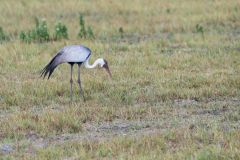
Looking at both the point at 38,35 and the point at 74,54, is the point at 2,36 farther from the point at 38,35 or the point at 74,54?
the point at 74,54

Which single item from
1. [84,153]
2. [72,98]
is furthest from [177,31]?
[84,153]

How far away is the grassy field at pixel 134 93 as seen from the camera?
832 centimetres

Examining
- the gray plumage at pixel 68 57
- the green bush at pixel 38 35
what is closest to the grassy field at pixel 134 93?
the green bush at pixel 38 35

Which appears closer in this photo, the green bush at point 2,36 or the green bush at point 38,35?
the green bush at point 38,35

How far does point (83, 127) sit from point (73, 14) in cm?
1125

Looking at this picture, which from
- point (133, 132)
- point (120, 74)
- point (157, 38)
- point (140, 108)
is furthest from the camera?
point (157, 38)

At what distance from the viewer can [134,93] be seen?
11.3m

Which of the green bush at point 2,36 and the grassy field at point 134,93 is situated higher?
the green bush at point 2,36

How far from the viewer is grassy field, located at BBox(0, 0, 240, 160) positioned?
8.32 metres

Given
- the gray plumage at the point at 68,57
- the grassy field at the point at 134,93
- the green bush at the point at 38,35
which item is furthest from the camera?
the green bush at the point at 38,35

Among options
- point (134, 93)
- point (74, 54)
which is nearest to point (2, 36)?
point (74, 54)

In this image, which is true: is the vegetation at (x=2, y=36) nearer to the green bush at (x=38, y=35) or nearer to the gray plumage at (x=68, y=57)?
the green bush at (x=38, y=35)

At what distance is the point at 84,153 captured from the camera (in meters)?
7.97

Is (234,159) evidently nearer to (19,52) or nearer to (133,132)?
(133,132)
